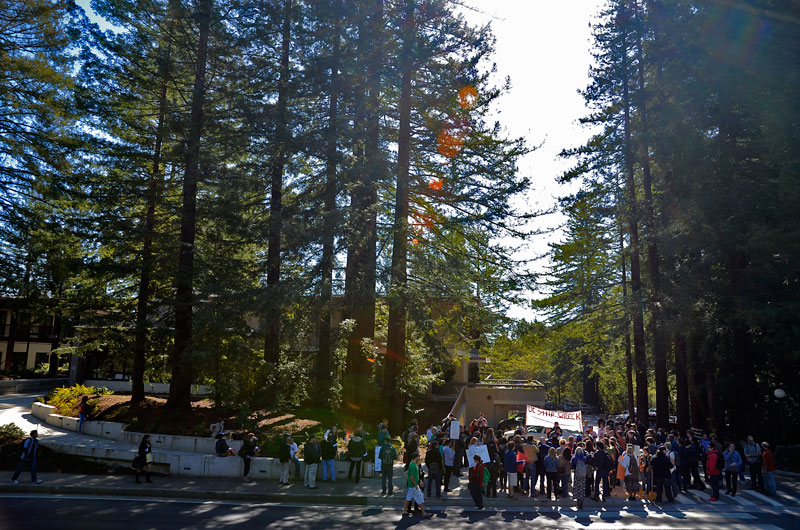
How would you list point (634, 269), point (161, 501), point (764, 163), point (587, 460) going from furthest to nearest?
point (634, 269)
point (764, 163)
point (587, 460)
point (161, 501)

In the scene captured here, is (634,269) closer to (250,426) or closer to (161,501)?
(250,426)

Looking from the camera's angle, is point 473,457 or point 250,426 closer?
point 473,457

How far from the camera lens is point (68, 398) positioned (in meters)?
27.7

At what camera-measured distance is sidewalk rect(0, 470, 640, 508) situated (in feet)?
44.6

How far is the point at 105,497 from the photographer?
13398 mm

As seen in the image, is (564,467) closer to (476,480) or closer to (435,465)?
(476,480)

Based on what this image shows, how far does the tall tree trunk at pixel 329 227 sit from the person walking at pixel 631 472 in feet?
34.8

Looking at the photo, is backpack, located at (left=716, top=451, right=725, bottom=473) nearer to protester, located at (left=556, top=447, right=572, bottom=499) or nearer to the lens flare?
protester, located at (left=556, top=447, right=572, bottom=499)

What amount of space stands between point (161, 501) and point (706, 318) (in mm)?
21540

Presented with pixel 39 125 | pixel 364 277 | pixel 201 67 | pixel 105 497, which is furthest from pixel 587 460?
pixel 39 125

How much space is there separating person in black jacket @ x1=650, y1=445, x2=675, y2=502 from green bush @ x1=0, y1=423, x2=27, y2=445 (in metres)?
20.5

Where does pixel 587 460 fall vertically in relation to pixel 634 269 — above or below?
below

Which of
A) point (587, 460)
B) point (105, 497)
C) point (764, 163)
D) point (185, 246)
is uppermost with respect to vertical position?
point (764, 163)

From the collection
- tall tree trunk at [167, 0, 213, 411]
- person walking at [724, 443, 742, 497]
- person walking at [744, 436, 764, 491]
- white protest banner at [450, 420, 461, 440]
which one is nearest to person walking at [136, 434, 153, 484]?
tall tree trunk at [167, 0, 213, 411]
